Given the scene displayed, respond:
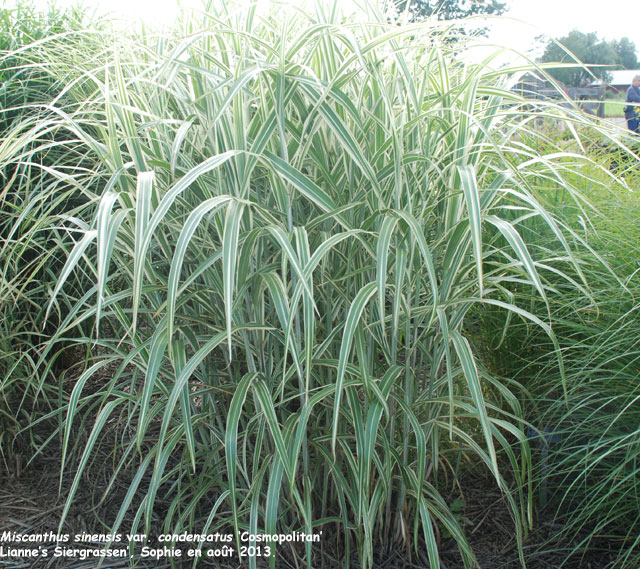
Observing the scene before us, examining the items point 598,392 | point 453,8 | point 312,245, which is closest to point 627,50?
point 453,8

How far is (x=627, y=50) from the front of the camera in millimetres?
42562

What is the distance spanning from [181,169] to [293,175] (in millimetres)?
295

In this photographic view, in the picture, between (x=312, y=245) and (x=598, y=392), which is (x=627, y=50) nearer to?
(x=598, y=392)

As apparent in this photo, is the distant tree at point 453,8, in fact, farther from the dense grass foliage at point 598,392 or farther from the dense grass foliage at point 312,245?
the dense grass foliage at point 598,392

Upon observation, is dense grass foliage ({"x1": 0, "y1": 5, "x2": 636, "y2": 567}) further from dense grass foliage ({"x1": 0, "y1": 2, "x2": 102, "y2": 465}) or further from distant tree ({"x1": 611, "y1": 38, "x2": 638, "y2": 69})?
distant tree ({"x1": 611, "y1": 38, "x2": 638, "y2": 69})

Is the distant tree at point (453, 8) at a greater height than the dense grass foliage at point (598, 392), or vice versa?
the distant tree at point (453, 8)

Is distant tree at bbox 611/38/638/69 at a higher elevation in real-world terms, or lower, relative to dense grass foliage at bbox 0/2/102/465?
higher

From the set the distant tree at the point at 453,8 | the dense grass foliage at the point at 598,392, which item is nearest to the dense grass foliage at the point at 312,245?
the dense grass foliage at the point at 598,392

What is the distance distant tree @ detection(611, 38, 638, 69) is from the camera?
41156 millimetres

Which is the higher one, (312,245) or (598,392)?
(312,245)

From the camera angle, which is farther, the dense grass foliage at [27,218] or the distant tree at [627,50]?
the distant tree at [627,50]

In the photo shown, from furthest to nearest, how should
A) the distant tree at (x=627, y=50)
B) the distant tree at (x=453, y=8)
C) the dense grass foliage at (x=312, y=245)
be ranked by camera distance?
the distant tree at (x=627, y=50) < the distant tree at (x=453, y=8) < the dense grass foliage at (x=312, y=245)

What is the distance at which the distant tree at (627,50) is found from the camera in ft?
135

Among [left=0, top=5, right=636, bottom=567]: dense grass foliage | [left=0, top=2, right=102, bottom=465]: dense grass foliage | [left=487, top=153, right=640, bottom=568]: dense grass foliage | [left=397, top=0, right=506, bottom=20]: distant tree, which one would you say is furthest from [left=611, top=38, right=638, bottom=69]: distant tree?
[left=0, top=5, right=636, bottom=567]: dense grass foliage
